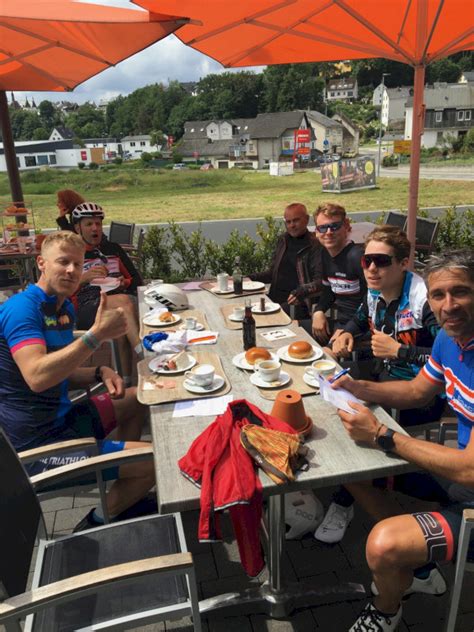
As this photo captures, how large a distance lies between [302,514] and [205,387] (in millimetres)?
989

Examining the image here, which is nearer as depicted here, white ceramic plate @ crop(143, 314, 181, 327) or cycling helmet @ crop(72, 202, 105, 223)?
white ceramic plate @ crop(143, 314, 181, 327)

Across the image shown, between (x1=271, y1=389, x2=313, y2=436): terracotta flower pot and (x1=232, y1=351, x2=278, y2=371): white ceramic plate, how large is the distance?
1.95 ft

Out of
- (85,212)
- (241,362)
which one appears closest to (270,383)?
(241,362)

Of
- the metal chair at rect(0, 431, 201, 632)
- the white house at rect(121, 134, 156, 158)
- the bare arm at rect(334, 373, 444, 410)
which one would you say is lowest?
the metal chair at rect(0, 431, 201, 632)

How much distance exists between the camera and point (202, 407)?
223 centimetres

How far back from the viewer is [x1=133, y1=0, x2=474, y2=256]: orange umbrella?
412 cm

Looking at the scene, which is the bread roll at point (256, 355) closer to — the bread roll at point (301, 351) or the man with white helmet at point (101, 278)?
the bread roll at point (301, 351)

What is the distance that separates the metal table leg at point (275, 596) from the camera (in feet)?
7.25

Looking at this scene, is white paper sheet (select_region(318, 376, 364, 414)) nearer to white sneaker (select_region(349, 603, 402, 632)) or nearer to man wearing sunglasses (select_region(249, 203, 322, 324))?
white sneaker (select_region(349, 603, 402, 632))

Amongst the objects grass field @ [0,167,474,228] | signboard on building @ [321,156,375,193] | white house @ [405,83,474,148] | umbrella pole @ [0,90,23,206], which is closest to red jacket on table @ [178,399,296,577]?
umbrella pole @ [0,90,23,206]

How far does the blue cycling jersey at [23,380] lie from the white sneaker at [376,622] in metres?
1.69

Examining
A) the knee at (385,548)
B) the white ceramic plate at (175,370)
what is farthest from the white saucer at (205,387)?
the knee at (385,548)

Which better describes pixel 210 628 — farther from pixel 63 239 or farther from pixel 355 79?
pixel 355 79

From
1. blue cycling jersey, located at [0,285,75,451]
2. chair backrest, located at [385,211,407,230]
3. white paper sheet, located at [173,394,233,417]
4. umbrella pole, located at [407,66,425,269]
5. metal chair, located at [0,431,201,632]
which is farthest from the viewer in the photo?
chair backrest, located at [385,211,407,230]
